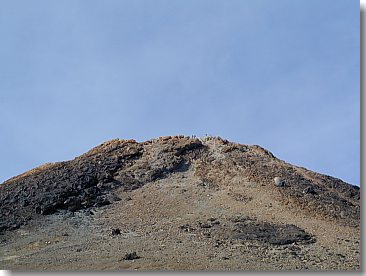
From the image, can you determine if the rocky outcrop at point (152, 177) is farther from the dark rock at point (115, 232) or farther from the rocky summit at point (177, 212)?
the dark rock at point (115, 232)

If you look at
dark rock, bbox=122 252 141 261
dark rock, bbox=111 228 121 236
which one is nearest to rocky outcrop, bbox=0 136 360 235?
dark rock, bbox=111 228 121 236

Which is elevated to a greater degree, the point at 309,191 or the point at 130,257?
the point at 309,191

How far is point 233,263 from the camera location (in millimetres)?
19781

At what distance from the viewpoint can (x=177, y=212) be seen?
26.5 metres

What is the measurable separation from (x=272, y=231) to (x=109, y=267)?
7.78 meters

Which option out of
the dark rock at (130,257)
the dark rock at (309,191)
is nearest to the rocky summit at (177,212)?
the dark rock at (309,191)

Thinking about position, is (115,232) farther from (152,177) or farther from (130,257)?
(152,177)

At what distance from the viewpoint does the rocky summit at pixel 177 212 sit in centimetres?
2111

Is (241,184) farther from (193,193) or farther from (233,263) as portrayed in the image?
(233,263)

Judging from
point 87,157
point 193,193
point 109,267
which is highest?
point 87,157

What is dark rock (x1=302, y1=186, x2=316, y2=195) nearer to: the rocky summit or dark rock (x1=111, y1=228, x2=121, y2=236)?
the rocky summit

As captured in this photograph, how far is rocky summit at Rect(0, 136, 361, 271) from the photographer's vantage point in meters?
21.1

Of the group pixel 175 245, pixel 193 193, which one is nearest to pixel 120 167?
pixel 193 193

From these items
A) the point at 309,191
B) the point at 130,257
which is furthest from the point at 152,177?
the point at 130,257
